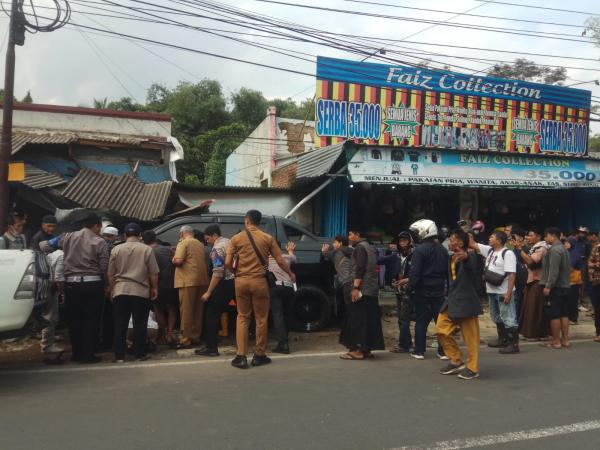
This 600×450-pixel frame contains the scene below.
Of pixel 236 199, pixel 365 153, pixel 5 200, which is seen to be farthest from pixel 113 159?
pixel 365 153

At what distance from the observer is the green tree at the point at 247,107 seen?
40.8 metres

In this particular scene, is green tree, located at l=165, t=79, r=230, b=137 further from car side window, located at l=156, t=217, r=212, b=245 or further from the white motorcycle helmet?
the white motorcycle helmet

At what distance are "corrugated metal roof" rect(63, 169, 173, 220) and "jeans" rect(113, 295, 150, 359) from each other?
12.9 feet

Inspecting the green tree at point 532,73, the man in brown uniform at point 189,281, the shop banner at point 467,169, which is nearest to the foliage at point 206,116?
the green tree at point 532,73

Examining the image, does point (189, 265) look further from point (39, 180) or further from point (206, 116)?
point (206, 116)

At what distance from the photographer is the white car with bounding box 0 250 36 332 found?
16.3ft

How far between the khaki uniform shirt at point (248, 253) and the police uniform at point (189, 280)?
1163 millimetres

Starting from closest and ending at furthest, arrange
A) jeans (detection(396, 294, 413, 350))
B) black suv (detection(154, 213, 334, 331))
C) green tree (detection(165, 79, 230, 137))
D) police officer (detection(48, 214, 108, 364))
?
police officer (detection(48, 214, 108, 364)) → jeans (detection(396, 294, 413, 350)) → black suv (detection(154, 213, 334, 331)) → green tree (detection(165, 79, 230, 137))

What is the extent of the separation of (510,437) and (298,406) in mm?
1760

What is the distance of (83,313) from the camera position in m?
6.28

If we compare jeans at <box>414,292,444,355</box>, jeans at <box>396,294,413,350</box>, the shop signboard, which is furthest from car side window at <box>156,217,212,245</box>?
the shop signboard

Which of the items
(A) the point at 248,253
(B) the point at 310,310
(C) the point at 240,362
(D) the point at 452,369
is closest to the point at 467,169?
(B) the point at 310,310

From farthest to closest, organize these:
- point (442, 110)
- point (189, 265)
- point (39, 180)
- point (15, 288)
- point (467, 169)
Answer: point (442, 110) < point (467, 169) < point (39, 180) < point (189, 265) < point (15, 288)

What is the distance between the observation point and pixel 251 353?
23.0ft
